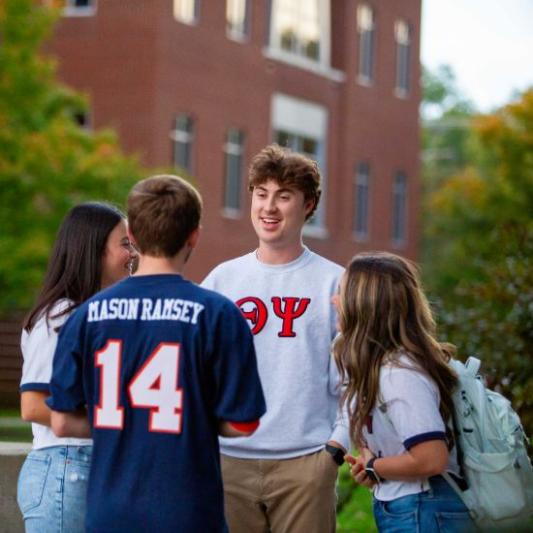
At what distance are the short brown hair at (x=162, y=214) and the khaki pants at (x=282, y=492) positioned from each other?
4.49ft

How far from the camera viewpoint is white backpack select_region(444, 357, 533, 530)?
438cm

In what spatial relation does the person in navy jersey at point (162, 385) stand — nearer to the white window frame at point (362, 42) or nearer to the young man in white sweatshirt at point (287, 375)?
the young man in white sweatshirt at point (287, 375)

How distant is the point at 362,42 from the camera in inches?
1500

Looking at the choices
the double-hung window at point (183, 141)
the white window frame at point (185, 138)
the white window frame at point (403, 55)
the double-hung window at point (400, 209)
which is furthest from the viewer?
the double-hung window at point (400, 209)

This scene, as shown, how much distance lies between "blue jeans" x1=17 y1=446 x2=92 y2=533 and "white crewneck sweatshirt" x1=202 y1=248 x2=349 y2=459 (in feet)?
2.60

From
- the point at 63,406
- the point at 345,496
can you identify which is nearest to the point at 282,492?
the point at 63,406

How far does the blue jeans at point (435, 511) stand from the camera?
14.6 ft

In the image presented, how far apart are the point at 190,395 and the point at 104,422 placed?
0.85 ft

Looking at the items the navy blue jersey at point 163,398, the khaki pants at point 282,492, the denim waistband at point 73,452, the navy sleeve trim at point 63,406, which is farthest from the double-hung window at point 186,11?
the navy blue jersey at point 163,398

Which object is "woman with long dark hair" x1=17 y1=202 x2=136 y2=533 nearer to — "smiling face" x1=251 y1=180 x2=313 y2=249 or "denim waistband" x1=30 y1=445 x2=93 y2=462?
"denim waistband" x1=30 y1=445 x2=93 y2=462

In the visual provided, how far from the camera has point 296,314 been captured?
513cm

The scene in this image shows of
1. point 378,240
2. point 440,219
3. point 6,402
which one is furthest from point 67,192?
point 440,219

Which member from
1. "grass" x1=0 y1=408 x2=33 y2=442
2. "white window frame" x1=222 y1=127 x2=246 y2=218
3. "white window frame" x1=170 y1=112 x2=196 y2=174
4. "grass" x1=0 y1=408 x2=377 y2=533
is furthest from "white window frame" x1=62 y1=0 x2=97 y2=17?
"grass" x1=0 y1=408 x2=33 y2=442

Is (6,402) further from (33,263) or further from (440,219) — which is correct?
(440,219)
